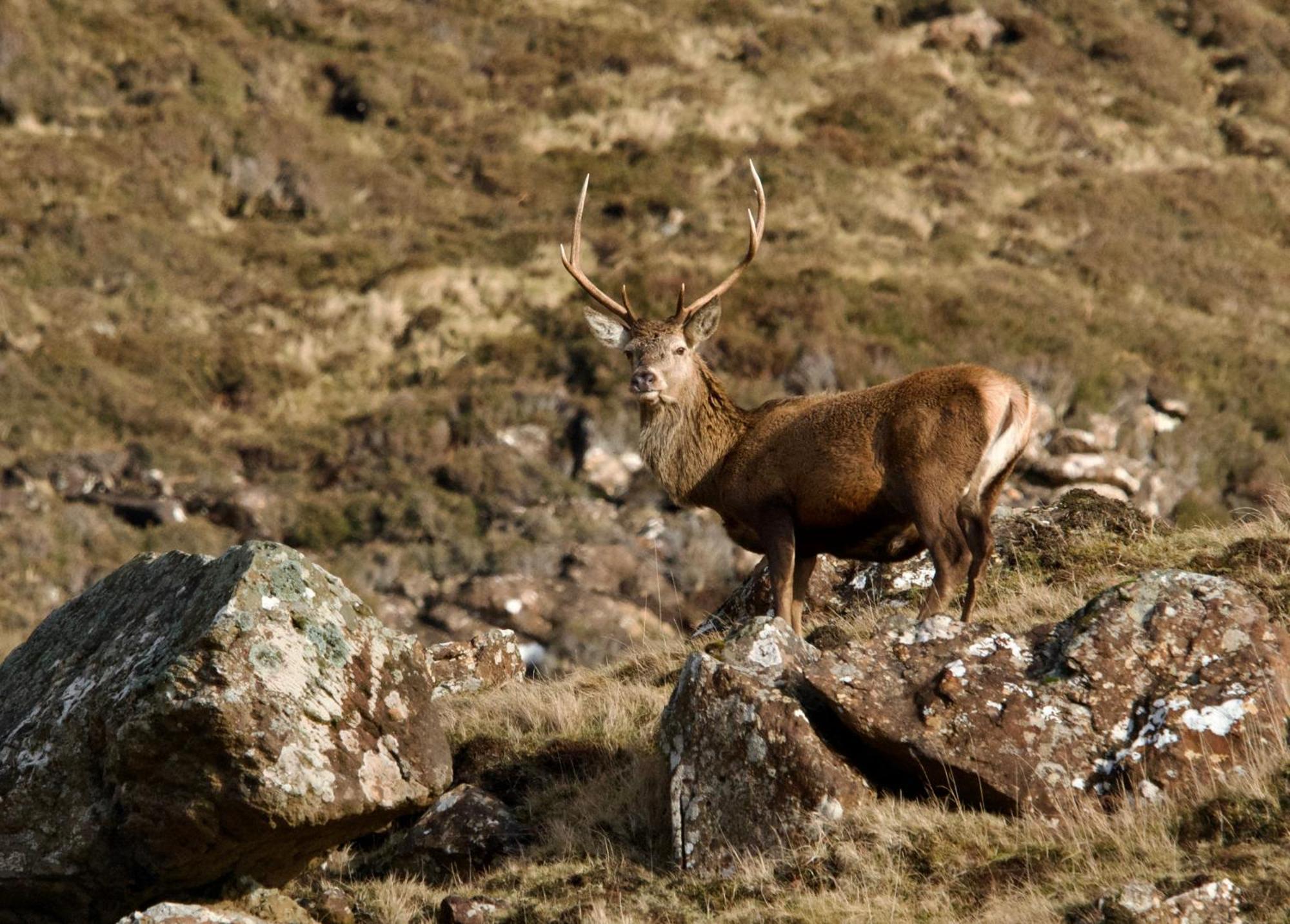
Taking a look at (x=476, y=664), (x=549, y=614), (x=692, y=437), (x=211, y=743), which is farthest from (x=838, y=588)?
(x=549, y=614)

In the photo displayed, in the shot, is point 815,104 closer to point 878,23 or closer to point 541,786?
point 878,23

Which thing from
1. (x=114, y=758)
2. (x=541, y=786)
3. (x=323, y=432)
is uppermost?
(x=114, y=758)

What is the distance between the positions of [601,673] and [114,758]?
410 cm

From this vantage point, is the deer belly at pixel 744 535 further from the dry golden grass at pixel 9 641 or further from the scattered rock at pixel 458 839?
the dry golden grass at pixel 9 641

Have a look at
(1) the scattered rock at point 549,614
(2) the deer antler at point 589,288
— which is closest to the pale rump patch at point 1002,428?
(2) the deer antler at point 589,288

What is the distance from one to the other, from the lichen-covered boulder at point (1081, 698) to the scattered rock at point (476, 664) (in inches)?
159

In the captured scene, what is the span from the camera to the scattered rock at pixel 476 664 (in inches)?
390

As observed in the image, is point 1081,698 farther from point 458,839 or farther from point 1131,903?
point 458,839

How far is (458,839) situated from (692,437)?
344cm

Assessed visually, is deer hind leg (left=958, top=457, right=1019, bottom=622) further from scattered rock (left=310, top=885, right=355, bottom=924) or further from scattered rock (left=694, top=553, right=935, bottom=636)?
scattered rock (left=310, top=885, right=355, bottom=924)

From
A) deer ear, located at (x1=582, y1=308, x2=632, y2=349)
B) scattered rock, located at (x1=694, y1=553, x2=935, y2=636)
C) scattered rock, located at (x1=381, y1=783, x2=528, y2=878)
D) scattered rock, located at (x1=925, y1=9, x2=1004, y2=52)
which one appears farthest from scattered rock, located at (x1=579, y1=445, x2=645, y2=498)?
scattered rock, located at (x1=925, y1=9, x2=1004, y2=52)

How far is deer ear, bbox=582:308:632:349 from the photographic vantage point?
1014 centimetres

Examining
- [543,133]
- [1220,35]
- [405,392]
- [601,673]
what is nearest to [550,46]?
[543,133]

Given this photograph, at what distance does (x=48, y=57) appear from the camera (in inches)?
1506
